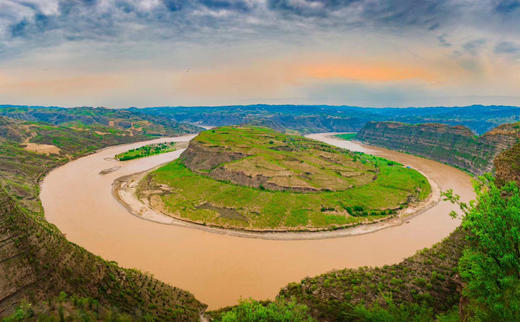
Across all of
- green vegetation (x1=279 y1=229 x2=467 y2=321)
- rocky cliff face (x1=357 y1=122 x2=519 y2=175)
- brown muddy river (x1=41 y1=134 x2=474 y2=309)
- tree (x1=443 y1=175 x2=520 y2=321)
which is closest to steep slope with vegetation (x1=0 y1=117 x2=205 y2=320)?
brown muddy river (x1=41 y1=134 x2=474 y2=309)

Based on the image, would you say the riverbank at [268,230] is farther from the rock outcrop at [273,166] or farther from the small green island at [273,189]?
the rock outcrop at [273,166]

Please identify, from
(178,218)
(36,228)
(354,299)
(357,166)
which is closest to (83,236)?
(178,218)

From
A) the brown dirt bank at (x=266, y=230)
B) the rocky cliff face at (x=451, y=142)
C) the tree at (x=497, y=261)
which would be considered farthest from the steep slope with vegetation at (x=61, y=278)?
the rocky cliff face at (x=451, y=142)

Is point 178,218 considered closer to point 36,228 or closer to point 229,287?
point 229,287

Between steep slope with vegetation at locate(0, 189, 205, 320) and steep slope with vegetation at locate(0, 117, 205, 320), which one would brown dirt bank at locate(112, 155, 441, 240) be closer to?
steep slope with vegetation at locate(0, 117, 205, 320)

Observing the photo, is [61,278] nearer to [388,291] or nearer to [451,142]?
[388,291]

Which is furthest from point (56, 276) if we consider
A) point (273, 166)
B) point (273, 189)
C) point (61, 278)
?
point (273, 166)
